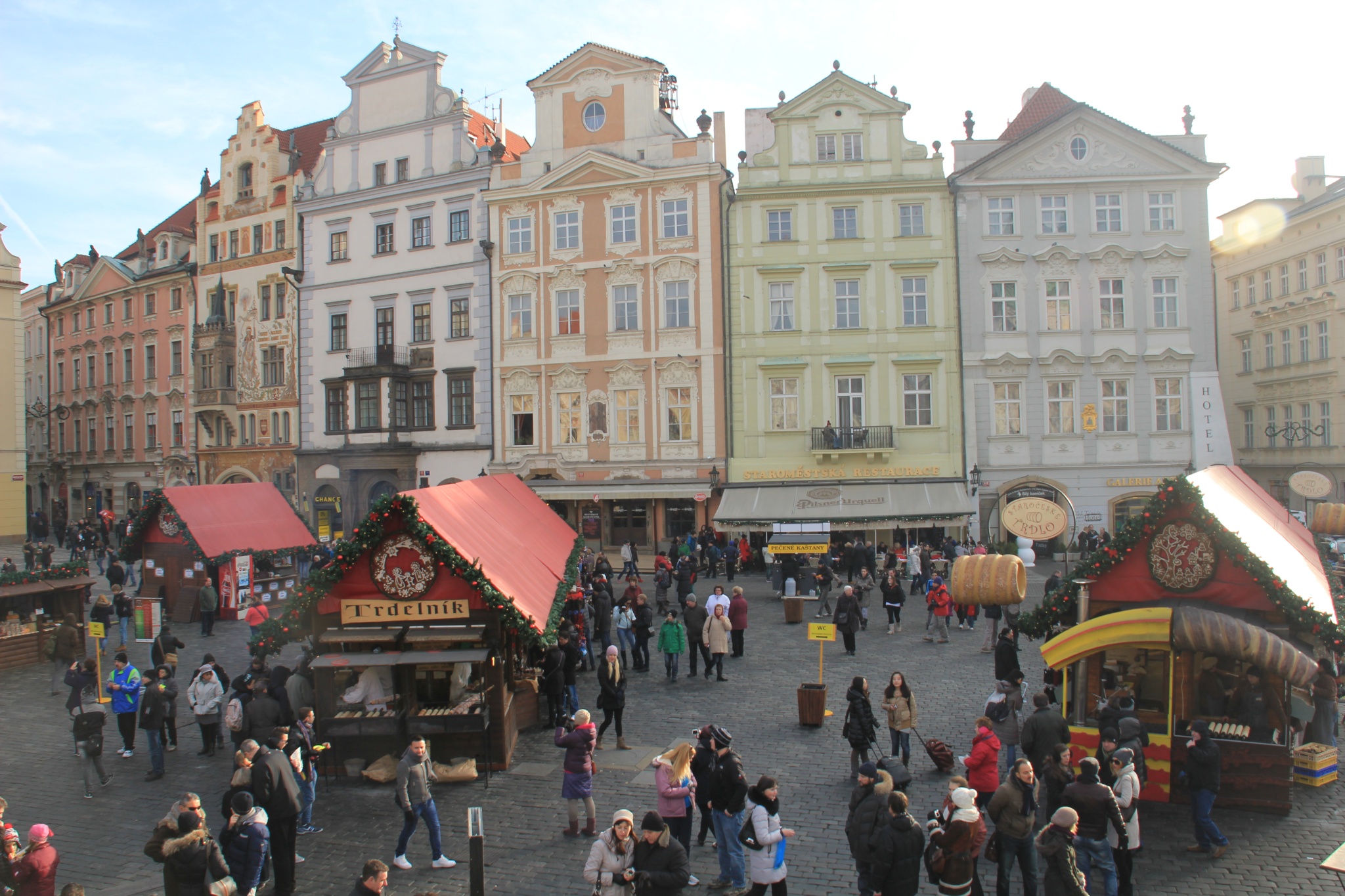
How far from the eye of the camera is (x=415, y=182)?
3662 cm

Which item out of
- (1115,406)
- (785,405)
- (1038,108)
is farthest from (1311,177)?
(785,405)

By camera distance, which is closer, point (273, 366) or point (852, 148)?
point (852, 148)

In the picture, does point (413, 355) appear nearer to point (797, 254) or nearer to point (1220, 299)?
point (797, 254)

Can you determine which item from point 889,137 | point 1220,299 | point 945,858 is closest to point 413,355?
point 889,137

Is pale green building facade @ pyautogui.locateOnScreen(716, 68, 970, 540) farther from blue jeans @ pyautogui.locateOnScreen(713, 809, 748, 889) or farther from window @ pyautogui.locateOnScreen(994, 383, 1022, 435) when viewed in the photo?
blue jeans @ pyautogui.locateOnScreen(713, 809, 748, 889)

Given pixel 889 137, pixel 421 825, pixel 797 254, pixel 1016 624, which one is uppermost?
pixel 889 137

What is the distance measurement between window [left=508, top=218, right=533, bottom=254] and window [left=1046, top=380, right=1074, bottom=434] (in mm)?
A: 18987

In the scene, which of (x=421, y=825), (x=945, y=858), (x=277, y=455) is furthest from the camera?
(x=277, y=455)

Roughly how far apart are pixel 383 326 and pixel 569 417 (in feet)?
30.1

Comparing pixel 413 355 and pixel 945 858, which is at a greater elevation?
pixel 413 355

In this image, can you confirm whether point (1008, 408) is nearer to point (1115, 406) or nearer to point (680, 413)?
point (1115, 406)

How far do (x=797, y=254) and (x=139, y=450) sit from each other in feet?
115

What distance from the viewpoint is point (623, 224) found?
3366 cm

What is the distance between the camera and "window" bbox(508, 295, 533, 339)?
34.7 m
